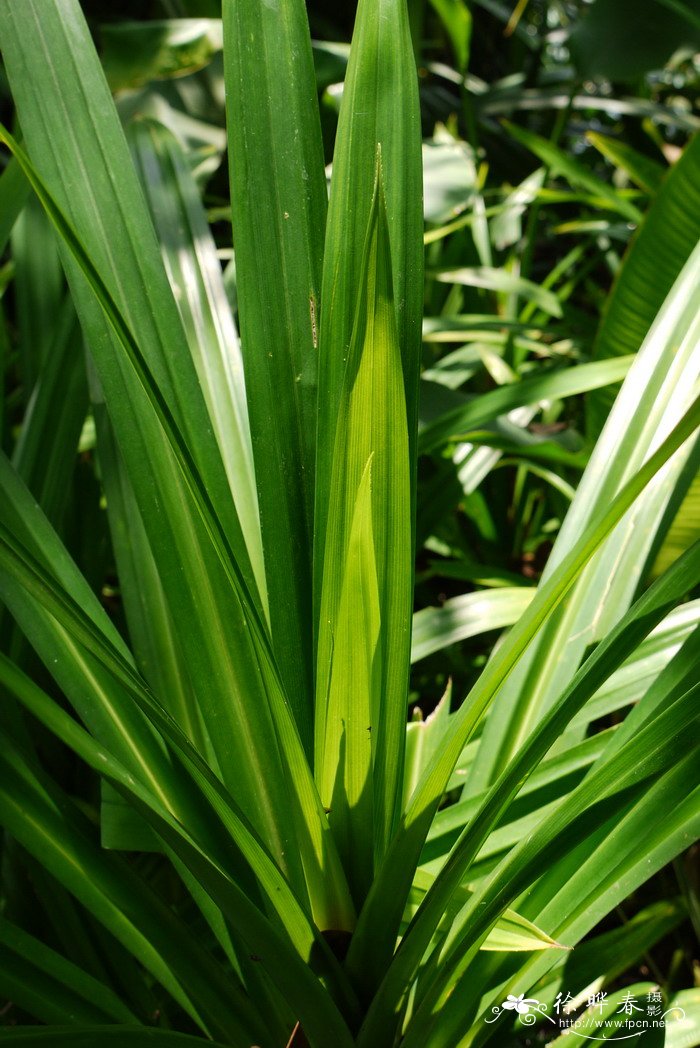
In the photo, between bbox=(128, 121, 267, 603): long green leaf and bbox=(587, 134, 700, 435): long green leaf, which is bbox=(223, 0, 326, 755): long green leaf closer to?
bbox=(128, 121, 267, 603): long green leaf

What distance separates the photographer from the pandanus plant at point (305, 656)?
320 millimetres

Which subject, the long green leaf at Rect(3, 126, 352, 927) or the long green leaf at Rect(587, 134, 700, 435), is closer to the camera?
the long green leaf at Rect(3, 126, 352, 927)

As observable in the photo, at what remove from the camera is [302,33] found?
406 mm

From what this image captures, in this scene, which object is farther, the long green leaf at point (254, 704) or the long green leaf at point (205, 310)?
the long green leaf at point (205, 310)

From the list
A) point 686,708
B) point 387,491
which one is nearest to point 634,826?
point 686,708

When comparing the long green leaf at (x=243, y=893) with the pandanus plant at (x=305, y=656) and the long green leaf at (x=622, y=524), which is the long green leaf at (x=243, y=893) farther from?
the long green leaf at (x=622, y=524)

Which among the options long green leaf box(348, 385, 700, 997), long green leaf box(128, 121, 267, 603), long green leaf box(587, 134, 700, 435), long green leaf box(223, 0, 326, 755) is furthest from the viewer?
long green leaf box(587, 134, 700, 435)

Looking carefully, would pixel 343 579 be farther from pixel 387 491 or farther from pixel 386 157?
pixel 386 157

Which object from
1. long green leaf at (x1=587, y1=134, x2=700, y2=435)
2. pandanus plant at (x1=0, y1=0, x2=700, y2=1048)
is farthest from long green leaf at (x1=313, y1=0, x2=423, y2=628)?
long green leaf at (x1=587, y1=134, x2=700, y2=435)

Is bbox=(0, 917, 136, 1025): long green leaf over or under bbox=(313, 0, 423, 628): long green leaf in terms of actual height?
under

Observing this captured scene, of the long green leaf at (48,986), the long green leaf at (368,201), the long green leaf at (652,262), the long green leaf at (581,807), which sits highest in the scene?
the long green leaf at (368,201)

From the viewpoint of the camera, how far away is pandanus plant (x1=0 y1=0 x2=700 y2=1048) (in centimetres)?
32

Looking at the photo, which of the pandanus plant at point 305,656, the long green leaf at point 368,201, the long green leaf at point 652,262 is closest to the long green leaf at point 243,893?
the pandanus plant at point 305,656

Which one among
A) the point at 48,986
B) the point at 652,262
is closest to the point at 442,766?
the point at 48,986
